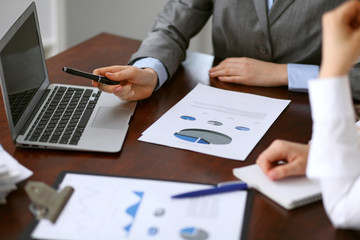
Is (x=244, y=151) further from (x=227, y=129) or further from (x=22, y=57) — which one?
(x=22, y=57)

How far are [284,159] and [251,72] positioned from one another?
0.49m

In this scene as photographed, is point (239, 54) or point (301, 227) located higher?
point (301, 227)

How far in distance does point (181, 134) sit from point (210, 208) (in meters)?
0.29

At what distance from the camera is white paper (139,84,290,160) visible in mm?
1042

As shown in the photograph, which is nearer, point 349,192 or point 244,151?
point 349,192

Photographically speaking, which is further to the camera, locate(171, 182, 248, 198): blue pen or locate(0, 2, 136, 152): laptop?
locate(0, 2, 136, 152): laptop

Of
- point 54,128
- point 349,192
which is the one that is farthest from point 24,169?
point 349,192

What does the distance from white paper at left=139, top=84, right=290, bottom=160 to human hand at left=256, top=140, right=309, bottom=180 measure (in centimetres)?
8

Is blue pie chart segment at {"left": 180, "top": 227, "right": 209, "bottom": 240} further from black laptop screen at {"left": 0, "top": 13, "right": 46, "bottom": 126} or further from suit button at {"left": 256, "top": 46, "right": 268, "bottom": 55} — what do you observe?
suit button at {"left": 256, "top": 46, "right": 268, "bottom": 55}

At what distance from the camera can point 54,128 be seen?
1.05m

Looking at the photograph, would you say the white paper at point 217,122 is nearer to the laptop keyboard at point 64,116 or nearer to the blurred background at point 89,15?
the laptop keyboard at point 64,116

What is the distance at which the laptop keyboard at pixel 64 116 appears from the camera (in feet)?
3.34

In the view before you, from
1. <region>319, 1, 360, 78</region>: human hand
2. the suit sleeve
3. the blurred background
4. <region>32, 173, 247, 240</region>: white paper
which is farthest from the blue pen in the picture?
the blurred background

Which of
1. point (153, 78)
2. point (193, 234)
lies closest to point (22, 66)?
point (153, 78)
